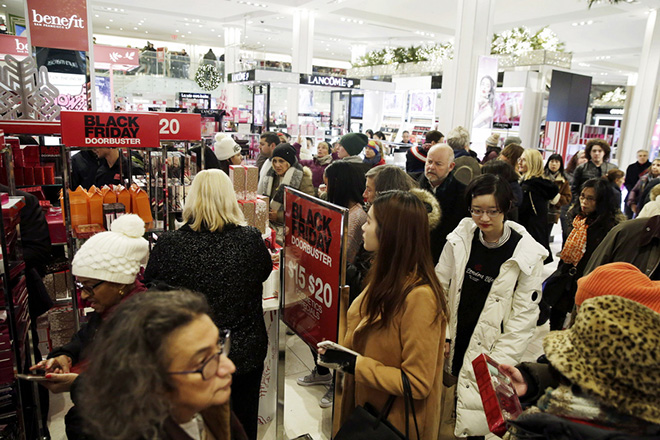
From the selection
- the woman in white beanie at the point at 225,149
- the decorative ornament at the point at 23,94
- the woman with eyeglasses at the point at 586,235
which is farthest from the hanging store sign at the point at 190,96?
the woman with eyeglasses at the point at 586,235

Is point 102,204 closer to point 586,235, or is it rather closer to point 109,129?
point 109,129

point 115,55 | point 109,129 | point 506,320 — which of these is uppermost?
point 115,55

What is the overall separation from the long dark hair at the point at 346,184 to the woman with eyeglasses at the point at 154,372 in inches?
70.5

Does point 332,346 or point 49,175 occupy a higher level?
point 49,175

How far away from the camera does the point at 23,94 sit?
460 centimetres

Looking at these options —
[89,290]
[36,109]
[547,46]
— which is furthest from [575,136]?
[89,290]

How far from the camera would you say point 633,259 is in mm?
2252

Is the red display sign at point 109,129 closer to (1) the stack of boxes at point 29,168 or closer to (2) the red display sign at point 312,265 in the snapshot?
(1) the stack of boxes at point 29,168

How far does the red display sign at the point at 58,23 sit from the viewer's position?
6.23 metres

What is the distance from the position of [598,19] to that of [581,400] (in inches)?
518

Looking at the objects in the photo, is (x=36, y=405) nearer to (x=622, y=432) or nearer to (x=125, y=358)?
(x=125, y=358)

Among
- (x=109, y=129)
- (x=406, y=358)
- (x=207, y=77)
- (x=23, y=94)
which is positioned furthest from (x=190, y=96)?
(x=406, y=358)

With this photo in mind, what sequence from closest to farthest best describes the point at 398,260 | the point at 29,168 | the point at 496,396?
1. the point at 496,396
2. the point at 398,260
3. the point at 29,168

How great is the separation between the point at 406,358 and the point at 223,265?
867 millimetres
